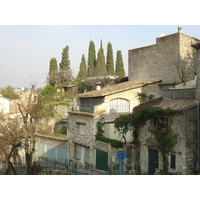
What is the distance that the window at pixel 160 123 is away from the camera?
11.9 meters

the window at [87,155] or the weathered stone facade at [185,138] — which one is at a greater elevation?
the weathered stone facade at [185,138]

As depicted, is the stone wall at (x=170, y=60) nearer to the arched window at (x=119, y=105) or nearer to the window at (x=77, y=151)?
the arched window at (x=119, y=105)

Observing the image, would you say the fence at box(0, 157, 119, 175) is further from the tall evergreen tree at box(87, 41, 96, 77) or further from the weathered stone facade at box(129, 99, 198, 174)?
the tall evergreen tree at box(87, 41, 96, 77)

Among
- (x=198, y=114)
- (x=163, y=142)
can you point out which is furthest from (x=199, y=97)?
(x=163, y=142)

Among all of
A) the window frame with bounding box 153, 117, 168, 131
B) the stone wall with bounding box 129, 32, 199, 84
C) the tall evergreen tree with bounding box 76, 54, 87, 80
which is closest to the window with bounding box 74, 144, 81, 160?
the window frame with bounding box 153, 117, 168, 131

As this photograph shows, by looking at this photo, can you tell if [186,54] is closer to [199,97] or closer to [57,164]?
[199,97]

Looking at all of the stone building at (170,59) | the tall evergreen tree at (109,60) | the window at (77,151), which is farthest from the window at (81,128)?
the tall evergreen tree at (109,60)

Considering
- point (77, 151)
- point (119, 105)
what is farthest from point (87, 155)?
point (119, 105)

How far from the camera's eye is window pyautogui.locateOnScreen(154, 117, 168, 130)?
11.9m

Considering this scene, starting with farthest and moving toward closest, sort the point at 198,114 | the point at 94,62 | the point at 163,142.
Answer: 1. the point at 94,62
2. the point at 163,142
3. the point at 198,114

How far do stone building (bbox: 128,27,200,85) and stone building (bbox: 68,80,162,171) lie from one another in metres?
1.60

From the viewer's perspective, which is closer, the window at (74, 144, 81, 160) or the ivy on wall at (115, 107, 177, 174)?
the ivy on wall at (115, 107, 177, 174)

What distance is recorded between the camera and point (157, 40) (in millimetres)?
20562

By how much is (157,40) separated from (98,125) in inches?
400
